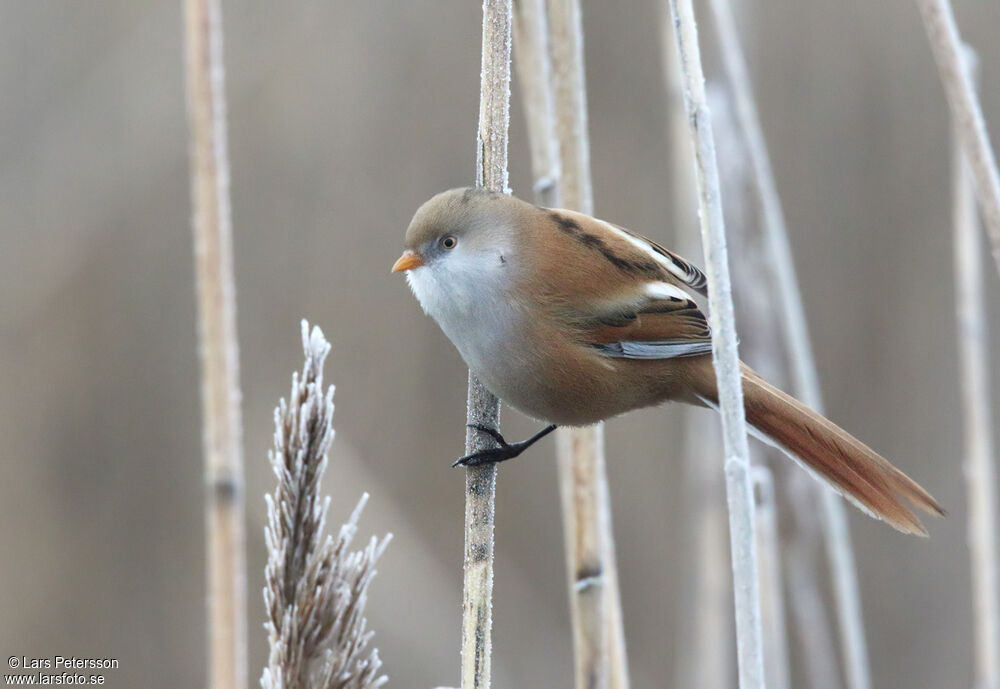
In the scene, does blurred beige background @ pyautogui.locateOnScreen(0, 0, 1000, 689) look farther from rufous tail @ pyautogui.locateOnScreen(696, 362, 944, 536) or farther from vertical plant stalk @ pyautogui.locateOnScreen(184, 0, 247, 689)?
vertical plant stalk @ pyautogui.locateOnScreen(184, 0, 247, 689)

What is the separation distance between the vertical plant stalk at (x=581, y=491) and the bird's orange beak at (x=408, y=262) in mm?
326

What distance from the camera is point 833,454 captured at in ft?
6.15

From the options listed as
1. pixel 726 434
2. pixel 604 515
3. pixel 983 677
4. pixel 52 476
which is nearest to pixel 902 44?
pixel 983 677

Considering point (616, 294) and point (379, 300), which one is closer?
point (616, 294)

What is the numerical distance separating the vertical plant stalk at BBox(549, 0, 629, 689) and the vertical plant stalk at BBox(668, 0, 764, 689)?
473mm

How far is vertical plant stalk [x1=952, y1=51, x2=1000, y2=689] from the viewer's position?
2.21 metres

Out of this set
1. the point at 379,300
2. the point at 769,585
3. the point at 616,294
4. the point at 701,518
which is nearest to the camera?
the point at 616,294

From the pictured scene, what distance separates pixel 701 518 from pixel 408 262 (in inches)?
44.4

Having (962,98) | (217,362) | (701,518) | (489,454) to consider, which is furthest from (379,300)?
(962,98)

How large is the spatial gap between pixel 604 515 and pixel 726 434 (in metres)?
0.55

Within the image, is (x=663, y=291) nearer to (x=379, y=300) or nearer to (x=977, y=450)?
(x=977, y=450)

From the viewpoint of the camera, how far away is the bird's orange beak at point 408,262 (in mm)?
1880

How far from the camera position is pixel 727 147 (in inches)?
92.6

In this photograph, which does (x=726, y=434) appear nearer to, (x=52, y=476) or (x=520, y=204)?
(x=520, y=204)
